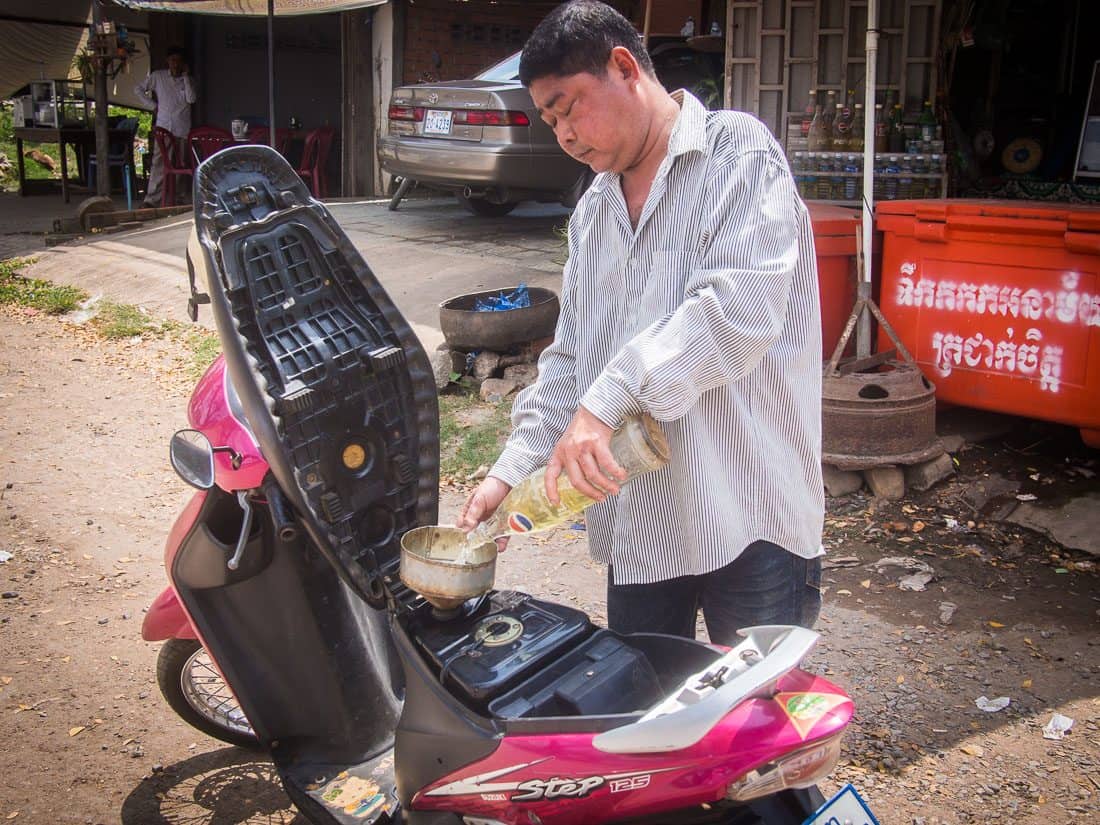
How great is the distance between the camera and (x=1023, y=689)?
325cm

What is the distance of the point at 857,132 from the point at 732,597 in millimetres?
5953

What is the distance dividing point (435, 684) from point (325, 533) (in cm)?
53

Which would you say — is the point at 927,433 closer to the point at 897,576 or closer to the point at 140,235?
the point at 897,576

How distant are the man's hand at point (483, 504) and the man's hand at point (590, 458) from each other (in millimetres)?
431

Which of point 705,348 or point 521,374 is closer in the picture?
point 705,348

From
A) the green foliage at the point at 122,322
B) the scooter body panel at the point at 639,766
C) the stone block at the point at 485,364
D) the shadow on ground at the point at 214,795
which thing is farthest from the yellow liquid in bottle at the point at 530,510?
the green foliage at the point at 122,322

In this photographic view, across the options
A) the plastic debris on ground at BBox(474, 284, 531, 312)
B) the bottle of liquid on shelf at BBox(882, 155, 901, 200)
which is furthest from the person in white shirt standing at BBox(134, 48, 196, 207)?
the bottle of liquid on shelf at BBox(882, 155, 901, 200)

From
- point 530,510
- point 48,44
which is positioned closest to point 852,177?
point 530,510

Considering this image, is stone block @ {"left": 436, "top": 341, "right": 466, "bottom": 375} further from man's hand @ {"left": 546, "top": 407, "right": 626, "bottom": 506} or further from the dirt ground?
man's hand @ {"left": 546, "top": 407, "right": 626, "bottom": 506}

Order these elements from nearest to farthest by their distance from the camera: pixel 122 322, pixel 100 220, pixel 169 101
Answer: pixel 122 322
pixel 100 220
pixel 169 101

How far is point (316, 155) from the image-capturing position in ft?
42.2

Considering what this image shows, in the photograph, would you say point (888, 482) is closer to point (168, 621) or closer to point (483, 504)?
point (483, 504)

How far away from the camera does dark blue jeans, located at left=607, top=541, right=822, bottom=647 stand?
6.48 feet

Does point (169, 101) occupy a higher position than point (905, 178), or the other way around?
point (169, 101)
